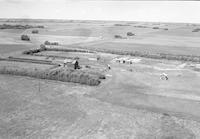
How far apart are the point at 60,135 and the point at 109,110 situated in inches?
229

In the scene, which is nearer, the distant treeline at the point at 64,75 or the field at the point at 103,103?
the field at the point at 103,103

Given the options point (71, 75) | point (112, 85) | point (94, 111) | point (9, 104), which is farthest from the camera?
point (71, 75)

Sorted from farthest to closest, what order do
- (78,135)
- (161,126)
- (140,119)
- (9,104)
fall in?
1. (9,104)
2. (140,119)
3. (161,126)
4. (78,135)

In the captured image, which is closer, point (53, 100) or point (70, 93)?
point (53, 100)

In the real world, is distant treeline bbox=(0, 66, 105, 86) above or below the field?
above

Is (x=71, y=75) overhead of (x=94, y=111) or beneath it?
overhead

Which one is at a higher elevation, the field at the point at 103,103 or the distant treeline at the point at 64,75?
the distant treeline at the point at 64,75

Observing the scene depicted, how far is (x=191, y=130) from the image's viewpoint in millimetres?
15695

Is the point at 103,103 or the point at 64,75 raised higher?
the point at 64,75

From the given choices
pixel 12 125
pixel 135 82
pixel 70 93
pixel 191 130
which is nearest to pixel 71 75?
pixel 70 93

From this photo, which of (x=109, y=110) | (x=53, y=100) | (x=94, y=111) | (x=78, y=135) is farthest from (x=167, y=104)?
(x=53, y=100)

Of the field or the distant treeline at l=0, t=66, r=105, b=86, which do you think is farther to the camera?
the distant treeline at l=0, t=66, r=105, b=86

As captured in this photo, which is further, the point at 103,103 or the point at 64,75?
the point at 64,75

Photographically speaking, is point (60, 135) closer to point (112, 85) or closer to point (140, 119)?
point (140, 119)
